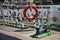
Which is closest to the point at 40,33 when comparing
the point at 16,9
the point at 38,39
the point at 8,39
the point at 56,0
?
the point at 38,39

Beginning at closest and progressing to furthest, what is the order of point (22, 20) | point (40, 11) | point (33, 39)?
point (33, 39) → point (40, 11) → point (22, 20)

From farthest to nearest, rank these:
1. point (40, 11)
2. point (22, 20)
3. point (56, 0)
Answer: point (56, 0)
point (22, 20)
point (40, 11)

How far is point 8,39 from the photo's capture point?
991 cm

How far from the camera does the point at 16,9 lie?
1359cm

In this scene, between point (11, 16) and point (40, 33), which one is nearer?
point (40, 33)

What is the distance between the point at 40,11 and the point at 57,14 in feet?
3.78

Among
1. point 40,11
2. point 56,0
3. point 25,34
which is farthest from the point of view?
point 56,0

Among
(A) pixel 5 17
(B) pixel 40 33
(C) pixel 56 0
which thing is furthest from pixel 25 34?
(C) pixel 56 0

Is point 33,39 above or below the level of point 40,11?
below

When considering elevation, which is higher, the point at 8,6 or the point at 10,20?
the point at 8,6

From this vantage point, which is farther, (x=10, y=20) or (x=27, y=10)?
(x=10, y=20)

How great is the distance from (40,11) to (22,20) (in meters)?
1.83

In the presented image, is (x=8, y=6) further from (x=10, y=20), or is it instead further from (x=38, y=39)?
(x=38, y=39)

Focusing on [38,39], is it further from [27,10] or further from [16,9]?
[16,9]
